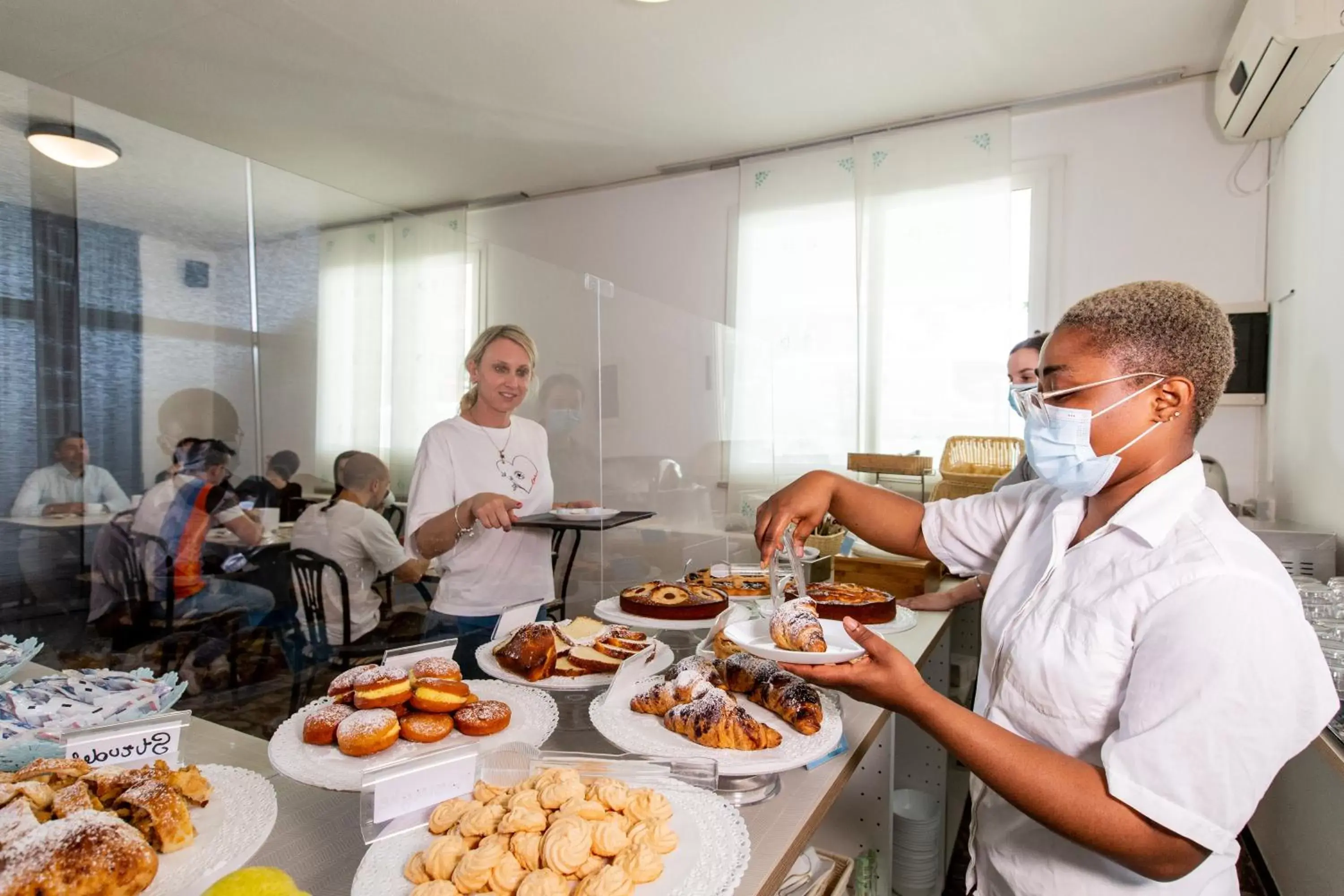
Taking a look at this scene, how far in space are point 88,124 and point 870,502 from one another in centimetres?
254

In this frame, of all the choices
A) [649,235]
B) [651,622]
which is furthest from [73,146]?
[649,235]

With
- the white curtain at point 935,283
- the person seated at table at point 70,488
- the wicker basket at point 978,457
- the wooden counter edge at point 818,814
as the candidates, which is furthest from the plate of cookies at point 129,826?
the white curtain at point 935,283

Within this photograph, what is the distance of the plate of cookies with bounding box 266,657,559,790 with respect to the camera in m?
0.87

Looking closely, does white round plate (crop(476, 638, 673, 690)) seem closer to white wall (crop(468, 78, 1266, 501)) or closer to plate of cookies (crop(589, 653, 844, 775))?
plate of cookies (crop(589, 653, 844, 775))

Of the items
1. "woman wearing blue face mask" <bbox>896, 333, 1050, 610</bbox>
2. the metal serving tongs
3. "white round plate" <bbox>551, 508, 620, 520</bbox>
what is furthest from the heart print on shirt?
"woman wearing blue face mask" <bbox>896, 333, 1050, 610</bbox>

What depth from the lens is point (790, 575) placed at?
69.9 inches

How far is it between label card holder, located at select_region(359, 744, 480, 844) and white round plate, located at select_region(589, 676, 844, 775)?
0.22m

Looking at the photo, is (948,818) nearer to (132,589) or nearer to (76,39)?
(132,589)

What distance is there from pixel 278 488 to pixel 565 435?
1.31 m

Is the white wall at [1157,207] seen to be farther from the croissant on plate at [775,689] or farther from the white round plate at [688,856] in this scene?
the white round plate at [688,856]

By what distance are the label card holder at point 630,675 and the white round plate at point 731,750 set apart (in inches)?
0.6

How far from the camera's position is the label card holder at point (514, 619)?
1378 mm

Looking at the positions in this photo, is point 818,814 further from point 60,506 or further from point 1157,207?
point 1157,207

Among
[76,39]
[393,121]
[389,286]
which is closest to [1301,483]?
[389,286]
